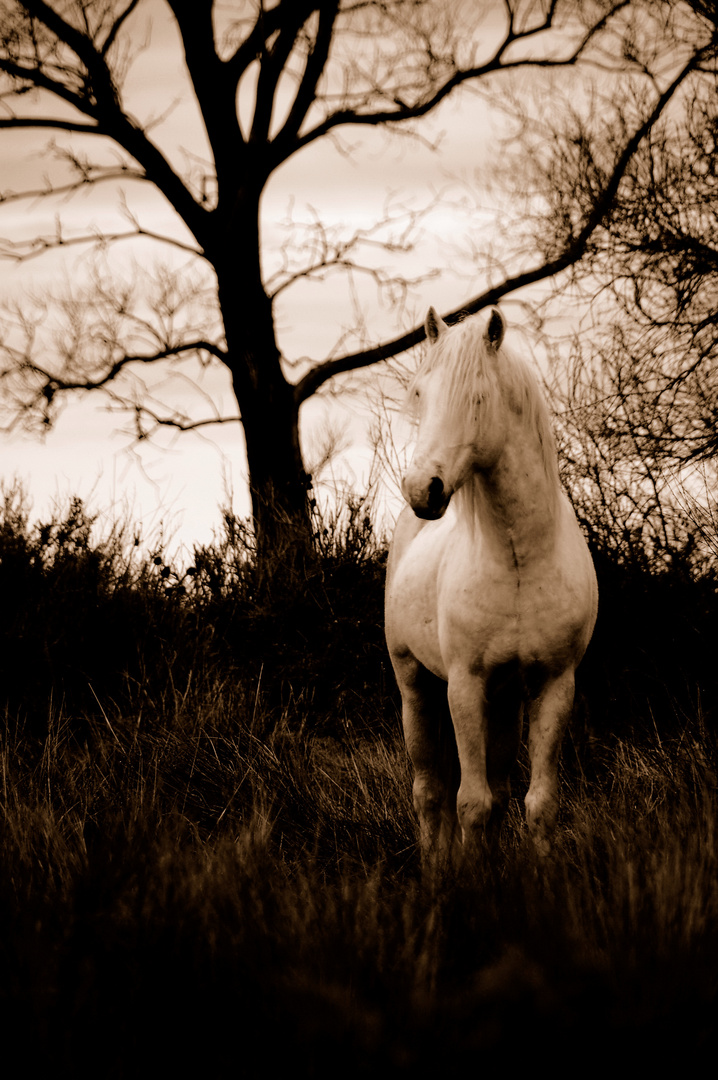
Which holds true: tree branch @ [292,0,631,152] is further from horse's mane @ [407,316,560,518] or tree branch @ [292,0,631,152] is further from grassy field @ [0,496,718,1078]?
horse's mane @ [407,316,560,518]

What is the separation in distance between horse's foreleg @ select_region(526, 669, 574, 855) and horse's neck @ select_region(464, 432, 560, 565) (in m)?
0.45

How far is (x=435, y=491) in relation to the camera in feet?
9.98

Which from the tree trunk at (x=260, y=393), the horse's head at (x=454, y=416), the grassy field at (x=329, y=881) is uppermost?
the tree trunk at (x=260, y=393)

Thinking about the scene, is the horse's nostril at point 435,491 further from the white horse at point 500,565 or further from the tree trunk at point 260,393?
the tree trunk at point 260,393

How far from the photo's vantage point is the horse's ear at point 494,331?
3.29m

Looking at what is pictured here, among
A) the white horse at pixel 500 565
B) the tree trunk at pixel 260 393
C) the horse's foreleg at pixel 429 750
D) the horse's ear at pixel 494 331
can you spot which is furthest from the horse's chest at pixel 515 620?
the tree trunk at pixel 260 393

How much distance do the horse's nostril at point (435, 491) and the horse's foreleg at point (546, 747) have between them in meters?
0.85

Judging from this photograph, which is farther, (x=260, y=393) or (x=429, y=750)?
(x=260, y=393)

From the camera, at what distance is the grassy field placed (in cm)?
219

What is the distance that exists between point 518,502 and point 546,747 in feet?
2.66

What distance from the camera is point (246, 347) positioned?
10430 mm

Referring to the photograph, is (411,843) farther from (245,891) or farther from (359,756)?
(245,891)

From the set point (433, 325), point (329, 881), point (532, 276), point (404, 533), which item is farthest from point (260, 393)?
point (433, 325)

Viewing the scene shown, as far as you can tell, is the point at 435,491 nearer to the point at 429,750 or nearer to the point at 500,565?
the point at 500,565
